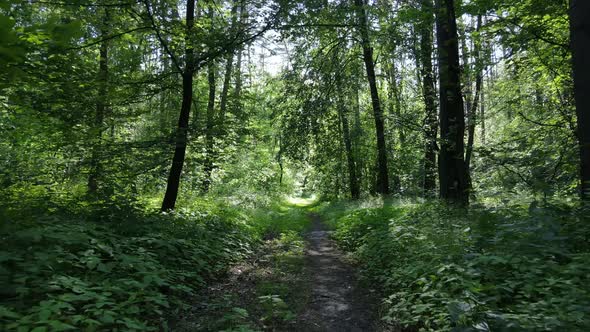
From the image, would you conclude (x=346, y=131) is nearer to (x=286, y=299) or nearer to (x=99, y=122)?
(x=99, y=122)

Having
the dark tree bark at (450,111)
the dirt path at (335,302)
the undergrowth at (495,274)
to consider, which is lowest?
the dirt path at (335,302)

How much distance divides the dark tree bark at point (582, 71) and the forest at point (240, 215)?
2cm

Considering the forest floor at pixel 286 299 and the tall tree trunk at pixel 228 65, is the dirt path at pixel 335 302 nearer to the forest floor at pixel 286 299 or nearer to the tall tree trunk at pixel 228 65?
the forest floor at pixel 286 299

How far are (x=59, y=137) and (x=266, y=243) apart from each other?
5.89 meters

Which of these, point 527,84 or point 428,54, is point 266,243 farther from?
point 527,84

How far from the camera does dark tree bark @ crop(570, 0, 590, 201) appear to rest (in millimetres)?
5574

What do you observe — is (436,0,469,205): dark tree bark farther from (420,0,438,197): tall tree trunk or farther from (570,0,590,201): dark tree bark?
(570,0,590,201): dark tree bark

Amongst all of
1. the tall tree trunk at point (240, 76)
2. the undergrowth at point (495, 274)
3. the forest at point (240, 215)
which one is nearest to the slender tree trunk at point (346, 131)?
the forest at point (240, 215)

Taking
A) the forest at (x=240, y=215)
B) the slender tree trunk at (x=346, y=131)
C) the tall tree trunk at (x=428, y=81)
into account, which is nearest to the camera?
the forest at (x=240, y=215)

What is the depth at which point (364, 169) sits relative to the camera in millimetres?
28734

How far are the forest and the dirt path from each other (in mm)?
40

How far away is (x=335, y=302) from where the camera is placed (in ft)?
19.3

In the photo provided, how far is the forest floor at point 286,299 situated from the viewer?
15.5ft

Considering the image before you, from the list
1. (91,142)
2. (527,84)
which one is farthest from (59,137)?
(527,84)
